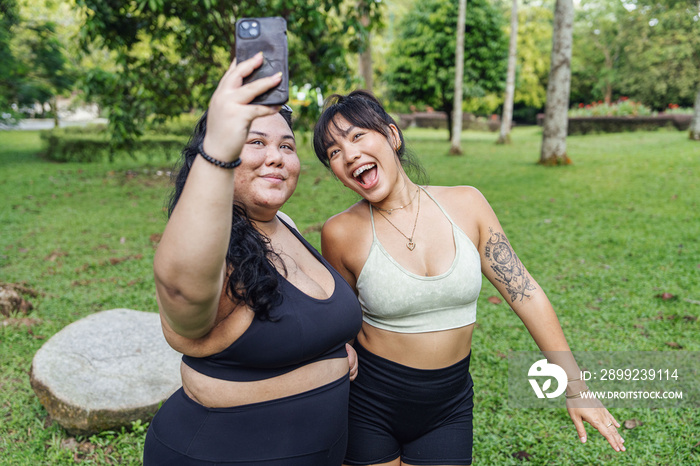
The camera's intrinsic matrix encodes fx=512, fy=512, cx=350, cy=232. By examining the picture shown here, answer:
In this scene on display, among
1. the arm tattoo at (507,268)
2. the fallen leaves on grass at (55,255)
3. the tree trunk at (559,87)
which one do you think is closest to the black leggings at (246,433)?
the arm tattoo at (507,268)

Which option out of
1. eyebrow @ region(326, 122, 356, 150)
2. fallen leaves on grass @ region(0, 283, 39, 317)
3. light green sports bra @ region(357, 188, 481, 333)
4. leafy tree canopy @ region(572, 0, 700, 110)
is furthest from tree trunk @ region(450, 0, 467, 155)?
light green sports bra @ region(357, 188, 481, 333)

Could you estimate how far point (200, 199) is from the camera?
1.03 m

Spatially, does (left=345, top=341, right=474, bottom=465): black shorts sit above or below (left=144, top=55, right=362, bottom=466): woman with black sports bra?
below

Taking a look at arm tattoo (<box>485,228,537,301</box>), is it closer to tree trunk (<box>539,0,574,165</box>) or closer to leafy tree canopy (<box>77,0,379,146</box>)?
leafy tree canopy (<box>77,0,379,146</box>)

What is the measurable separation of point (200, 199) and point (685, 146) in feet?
51.4

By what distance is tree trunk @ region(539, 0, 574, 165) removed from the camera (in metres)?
11.1

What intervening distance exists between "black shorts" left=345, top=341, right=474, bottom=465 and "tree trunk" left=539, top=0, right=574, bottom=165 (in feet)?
35.0

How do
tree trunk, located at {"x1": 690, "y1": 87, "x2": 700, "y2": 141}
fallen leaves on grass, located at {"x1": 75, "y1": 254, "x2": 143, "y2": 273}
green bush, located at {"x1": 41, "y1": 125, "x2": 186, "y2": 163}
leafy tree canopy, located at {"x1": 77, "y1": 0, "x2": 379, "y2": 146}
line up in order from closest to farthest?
fallen leaves on grass, located at {"x1": 75, "y1": 254, "x2": 143, "y2": 273} < leafy tree canopy, located at {"x1": 77, "y1": 0, "x2": 379, "y2": 146} < tree trunk, located at {"x1": 690, "y1": 87, "x2": 700, "y2": 141} < green bush, located at {"x1": 41, "y1": 125, "x2": 186, "y2": 163}

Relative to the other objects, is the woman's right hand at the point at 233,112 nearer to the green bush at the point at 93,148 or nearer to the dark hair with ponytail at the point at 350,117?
the dark hair with ponytail at the point at 350,117

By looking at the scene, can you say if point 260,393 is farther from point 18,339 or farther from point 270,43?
point 18,339

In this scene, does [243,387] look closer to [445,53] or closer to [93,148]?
[93,148]

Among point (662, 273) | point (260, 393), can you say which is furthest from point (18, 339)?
point (662, 273)

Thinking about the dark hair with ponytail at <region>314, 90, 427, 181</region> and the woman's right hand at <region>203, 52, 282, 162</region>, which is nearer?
the woman's right hand at <region>203, 52, 282, 162</region>

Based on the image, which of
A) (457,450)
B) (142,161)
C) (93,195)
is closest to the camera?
(457,450)
